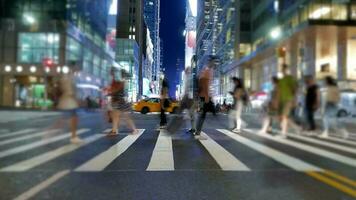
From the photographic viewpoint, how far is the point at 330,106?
1104mm

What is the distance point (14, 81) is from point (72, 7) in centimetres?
22

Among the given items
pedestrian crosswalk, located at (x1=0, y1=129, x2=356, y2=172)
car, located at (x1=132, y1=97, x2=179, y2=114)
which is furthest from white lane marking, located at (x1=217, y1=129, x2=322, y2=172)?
car, located at (x1=132, y1=97, x2=179, y2=114)

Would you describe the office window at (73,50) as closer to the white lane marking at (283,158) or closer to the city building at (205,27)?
the city building at (205,27)

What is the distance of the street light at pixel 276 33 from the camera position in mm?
1147

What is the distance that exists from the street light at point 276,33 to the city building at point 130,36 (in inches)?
14.8

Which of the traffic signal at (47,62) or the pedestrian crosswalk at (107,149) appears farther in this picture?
the pedestrian crosswalk at (107,149)

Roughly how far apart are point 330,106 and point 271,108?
146mm

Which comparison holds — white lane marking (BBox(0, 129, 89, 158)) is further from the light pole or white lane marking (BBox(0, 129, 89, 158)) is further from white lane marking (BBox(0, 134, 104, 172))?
the light pole

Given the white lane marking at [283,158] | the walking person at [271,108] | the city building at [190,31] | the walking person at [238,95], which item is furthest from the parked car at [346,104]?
the city building at [190,31]

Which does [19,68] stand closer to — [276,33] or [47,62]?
[47,62]

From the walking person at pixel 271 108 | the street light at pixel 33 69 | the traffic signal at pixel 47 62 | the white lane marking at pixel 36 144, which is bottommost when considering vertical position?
the white lane marking at pixel 36 144

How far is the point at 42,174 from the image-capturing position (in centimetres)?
141

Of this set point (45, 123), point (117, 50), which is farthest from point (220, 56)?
point (45, 123)

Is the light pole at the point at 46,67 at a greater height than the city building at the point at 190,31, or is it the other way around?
the city building at the point at 190,31
